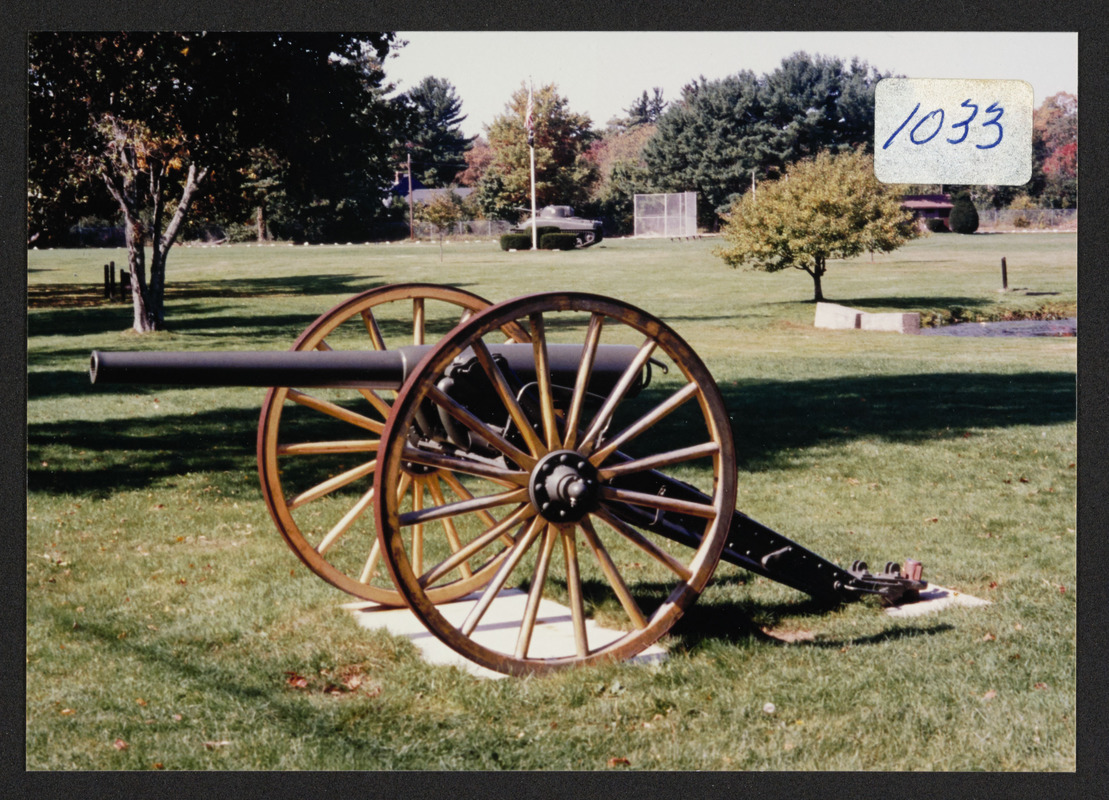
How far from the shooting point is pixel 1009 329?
1258 cm

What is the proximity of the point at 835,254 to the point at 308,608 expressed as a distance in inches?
492

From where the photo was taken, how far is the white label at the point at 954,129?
602 cm

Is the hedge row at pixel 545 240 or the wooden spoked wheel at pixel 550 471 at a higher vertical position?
the hedge row at pixel 545 240

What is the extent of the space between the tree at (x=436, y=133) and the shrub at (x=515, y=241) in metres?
1.98

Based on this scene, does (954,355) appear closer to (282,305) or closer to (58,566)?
(282,305)

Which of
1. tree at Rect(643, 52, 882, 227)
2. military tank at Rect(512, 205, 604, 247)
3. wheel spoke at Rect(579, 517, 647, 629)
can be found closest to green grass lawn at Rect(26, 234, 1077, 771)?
wheel spoke at Rect(579, 517, 647, 629)

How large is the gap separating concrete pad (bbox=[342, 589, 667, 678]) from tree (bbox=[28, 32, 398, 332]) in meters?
3.11

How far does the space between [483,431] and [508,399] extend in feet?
0.56

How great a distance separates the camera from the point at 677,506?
17.5 ft

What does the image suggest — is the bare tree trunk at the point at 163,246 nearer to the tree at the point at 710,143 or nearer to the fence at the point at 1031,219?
the tree at the point at 710,143

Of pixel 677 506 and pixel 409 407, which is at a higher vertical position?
pixel 409 407

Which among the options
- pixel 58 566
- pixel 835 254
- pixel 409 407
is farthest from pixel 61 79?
pixel 835 254

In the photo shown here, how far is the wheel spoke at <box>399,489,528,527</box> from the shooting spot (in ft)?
16.3

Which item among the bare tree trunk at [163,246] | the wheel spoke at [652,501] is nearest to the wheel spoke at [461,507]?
the wheel spoke at [652,501]
